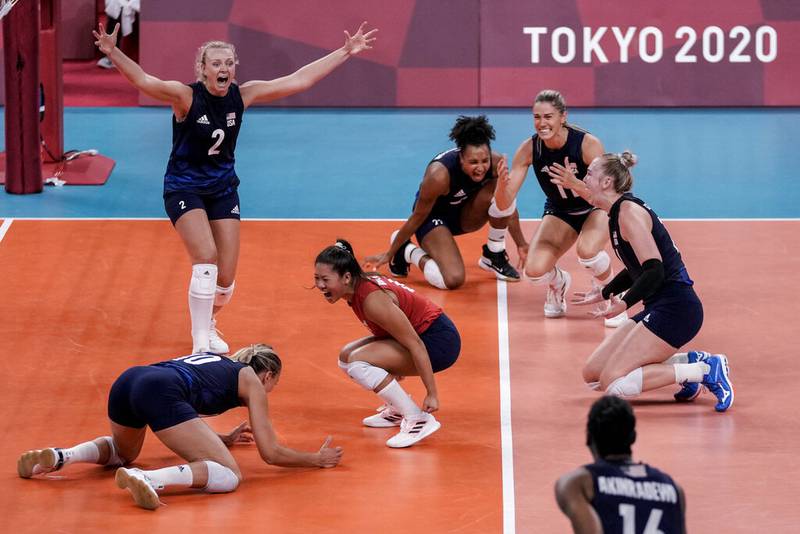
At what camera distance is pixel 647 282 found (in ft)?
30.4

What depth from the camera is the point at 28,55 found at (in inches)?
597

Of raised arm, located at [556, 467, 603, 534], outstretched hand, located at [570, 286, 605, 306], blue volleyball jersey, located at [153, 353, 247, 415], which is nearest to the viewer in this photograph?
raised arm, located at [556, 467, 603, 534]


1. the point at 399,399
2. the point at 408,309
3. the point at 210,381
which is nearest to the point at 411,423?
the point at 399,399

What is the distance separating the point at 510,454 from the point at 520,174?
3540mm

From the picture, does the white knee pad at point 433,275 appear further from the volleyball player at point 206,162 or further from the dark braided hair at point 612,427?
the dark braided hair at point 612,427

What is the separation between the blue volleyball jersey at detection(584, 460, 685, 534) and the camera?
528 cm

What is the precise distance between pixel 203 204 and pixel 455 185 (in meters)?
2.79

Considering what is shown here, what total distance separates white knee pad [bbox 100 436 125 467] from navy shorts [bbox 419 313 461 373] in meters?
2.11

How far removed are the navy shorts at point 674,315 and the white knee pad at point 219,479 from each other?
3136 mm

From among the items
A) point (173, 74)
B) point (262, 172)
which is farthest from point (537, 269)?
point (173, 74)

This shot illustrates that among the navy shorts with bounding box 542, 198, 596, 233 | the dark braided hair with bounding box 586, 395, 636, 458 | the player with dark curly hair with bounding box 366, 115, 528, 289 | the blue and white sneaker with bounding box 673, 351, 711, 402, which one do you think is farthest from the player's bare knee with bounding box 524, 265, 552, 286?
the dark braided hair with bounding box 586, 395, 636, 458

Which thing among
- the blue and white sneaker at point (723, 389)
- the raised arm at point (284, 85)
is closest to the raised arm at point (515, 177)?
the raised arm at point (284, 85)

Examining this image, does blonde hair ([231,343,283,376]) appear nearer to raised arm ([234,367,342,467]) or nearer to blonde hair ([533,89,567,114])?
raised arm ([234,367,342,467])

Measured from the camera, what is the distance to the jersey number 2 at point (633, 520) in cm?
528
